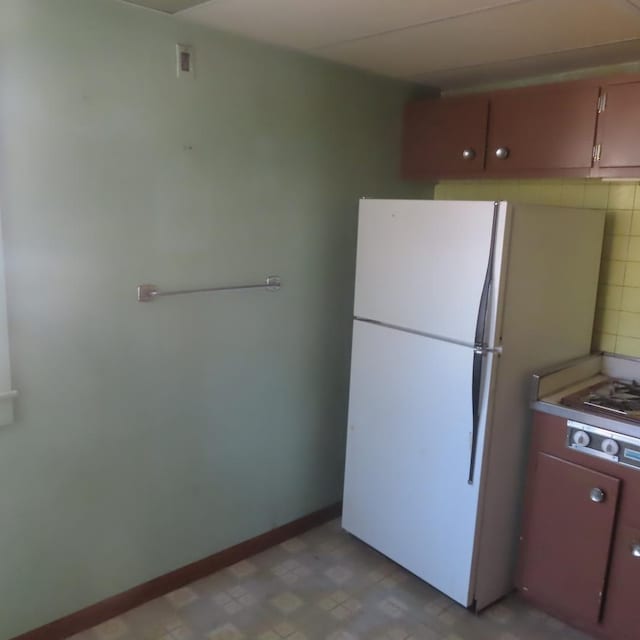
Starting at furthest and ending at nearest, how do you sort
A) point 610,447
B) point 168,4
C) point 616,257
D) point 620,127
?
point 616,257
point 620,127
point 610,447
point 168,4

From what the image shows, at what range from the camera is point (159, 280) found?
2174 millimetres

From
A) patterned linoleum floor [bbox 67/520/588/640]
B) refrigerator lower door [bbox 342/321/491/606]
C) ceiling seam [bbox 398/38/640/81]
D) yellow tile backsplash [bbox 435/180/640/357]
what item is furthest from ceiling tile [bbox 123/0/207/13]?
patterned linoleum floor [bbox 67/520/588/640]

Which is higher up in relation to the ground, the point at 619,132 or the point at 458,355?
the point at 619,132

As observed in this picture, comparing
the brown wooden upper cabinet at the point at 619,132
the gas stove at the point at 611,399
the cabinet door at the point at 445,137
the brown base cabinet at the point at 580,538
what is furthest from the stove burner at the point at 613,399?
the cabinet door at the point at 445,137

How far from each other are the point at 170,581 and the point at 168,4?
2122 mm

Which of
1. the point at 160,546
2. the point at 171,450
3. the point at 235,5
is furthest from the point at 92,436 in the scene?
the point at 235,5

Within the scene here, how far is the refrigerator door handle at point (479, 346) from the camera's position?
210 cm

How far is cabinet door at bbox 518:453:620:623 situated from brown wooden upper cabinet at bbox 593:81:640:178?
3.59 ft

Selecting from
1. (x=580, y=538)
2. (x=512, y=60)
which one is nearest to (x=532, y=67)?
(x=512, y=60)

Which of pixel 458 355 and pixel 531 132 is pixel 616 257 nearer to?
pixel 531 132

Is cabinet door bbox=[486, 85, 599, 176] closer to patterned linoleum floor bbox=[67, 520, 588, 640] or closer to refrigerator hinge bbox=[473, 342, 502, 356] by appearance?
refrigerator hinge bbox=[473, 342, 502, 356]

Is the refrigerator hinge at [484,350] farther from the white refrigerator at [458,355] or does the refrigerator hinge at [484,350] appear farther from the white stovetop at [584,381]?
the white stovetop at [584,381]

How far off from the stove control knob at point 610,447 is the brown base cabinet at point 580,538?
0.04m

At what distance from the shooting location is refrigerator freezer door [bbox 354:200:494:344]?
2158 mm
